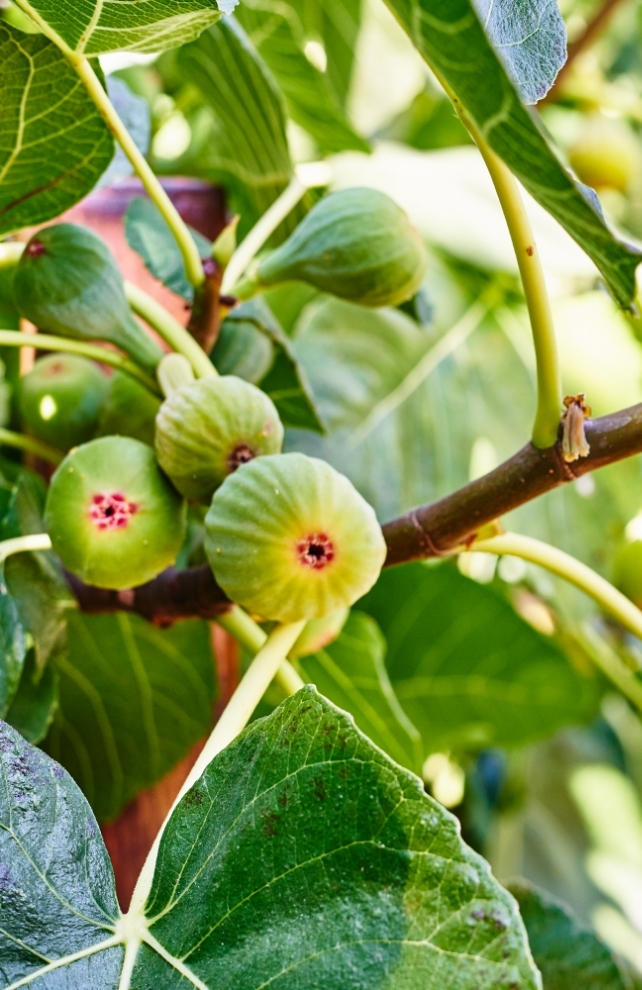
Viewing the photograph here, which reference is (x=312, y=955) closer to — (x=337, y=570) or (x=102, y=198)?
(x=337, y=570)

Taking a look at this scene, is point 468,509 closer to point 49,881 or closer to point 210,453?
point 210,453

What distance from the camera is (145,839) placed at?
0.86 m

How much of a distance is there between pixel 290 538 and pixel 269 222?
0.44 m

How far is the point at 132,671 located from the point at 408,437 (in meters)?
0.37

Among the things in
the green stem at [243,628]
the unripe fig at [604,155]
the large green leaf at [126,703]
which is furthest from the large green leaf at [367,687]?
the unripe fig at [604,155]

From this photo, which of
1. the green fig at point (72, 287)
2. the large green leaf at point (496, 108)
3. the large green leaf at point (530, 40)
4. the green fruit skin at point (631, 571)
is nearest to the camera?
the large green leaf at point (496, 108)

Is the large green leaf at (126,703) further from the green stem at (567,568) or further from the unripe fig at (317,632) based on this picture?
the green stem at (567,568)

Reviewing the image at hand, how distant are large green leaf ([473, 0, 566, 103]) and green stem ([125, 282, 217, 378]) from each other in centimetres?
24

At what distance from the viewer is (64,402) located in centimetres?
68

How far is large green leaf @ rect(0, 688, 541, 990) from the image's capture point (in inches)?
14.5

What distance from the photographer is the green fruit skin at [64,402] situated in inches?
26.9

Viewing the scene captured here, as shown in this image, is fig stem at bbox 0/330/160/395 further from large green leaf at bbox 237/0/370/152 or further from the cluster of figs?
large green leaf at bbox 237/0/370/152

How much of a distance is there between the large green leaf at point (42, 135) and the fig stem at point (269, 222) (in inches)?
4.8

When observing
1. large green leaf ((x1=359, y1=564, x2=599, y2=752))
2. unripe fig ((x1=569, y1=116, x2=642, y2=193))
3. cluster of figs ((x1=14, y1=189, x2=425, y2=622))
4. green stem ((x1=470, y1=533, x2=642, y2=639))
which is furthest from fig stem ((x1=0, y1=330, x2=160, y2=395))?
unripe fig ((x1=569, y1=116, x2=642, y2=193))
